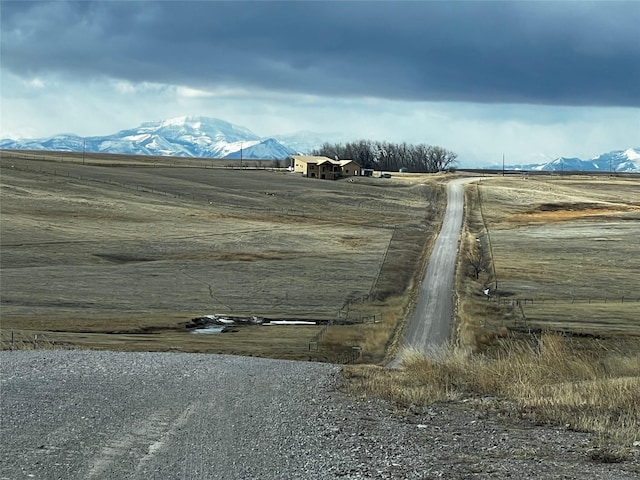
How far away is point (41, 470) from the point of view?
8.91m

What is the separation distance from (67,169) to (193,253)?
7933cm

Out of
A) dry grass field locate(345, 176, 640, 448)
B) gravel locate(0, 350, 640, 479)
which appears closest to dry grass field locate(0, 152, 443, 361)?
dry grass field locate(345, 176, 640, 448)

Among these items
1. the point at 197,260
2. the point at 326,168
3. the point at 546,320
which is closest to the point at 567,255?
Answer: the point at 546,320

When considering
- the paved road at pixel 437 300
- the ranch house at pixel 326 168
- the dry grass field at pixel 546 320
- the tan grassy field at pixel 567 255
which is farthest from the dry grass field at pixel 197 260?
the ranch house at pixel 326 168

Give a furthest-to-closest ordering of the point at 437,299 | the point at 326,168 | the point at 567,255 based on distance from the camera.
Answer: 1. the point at 326,168
2. the point at 567,255
3. the point at 437,299

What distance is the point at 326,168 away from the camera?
184 m

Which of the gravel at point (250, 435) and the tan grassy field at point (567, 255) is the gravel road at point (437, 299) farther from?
the gravel at point (250, 435)

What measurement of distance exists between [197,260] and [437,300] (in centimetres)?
2300

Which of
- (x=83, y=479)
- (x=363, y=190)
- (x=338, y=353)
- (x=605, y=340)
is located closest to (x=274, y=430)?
(x=83, y=479)

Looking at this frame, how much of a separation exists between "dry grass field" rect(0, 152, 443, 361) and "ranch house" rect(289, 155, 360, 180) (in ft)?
143

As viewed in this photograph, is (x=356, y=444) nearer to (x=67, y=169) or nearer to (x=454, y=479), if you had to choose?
(x=454, y=479)

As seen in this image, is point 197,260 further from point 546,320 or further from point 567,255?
point 567,255

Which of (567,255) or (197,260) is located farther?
(567,255)

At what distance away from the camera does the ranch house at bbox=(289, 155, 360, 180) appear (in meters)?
182
